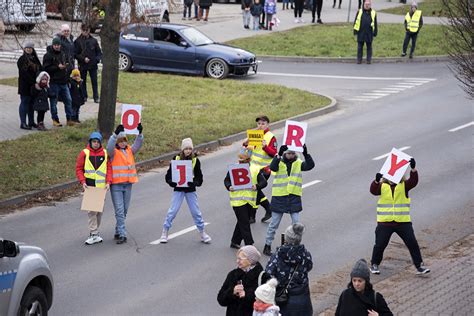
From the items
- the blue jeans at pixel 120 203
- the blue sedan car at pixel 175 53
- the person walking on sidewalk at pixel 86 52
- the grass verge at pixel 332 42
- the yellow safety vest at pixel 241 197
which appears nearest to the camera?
the yellow safety vest at pixel 241 197

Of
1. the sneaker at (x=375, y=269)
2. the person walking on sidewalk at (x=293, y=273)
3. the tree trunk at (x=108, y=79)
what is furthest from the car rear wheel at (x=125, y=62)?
the person walking on sidewalk at (x=293, y=273)

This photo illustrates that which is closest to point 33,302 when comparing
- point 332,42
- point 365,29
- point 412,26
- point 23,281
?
point 23,281

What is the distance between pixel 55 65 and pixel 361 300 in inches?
601

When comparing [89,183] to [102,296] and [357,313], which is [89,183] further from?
[357,313]

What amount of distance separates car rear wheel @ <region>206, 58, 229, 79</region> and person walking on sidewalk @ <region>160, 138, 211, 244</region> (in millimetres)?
16797

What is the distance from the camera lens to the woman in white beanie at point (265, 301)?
984 centimetres

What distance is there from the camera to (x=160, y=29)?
33.3 meters

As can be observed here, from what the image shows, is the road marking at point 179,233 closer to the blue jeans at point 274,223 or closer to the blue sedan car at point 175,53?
the blue jeans at point 274,223

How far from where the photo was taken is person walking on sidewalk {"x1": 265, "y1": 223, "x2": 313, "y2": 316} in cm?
1111

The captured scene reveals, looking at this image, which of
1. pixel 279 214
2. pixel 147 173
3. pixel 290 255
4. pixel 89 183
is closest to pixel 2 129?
pixel 147 173

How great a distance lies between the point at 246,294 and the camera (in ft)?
34.6

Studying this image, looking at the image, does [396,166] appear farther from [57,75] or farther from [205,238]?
[57,75]

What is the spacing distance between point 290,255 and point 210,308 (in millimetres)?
2311

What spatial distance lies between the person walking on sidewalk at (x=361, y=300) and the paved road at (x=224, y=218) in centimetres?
315
